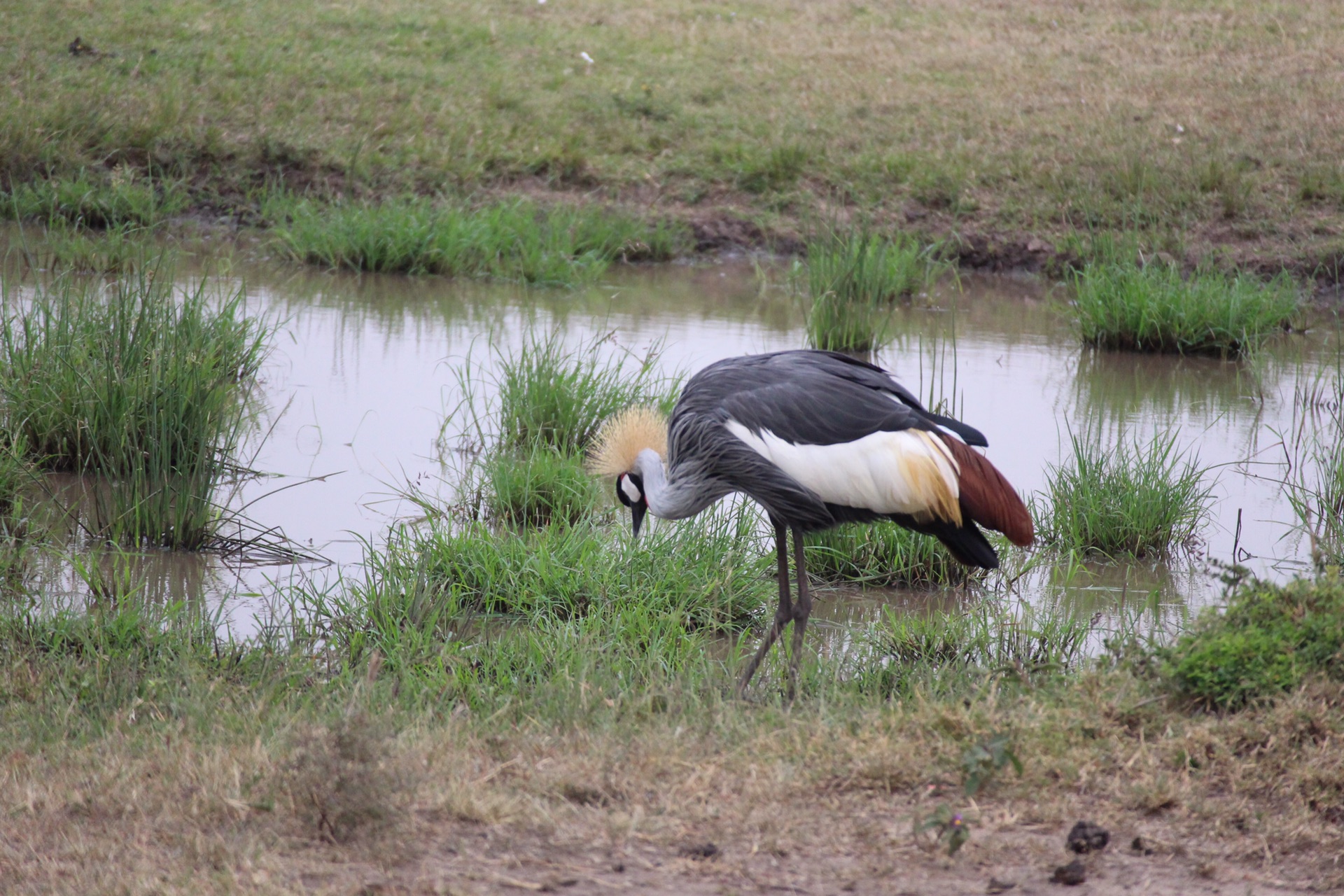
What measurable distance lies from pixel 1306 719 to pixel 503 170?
34.6 ft

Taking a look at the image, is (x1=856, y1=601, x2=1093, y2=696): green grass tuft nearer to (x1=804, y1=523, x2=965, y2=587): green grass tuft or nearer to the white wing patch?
the white wing patch

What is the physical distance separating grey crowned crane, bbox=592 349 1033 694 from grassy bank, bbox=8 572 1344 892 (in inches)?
20.5

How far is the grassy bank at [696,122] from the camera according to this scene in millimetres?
11703

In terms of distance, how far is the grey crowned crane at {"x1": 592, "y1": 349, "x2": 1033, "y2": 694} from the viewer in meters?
4.14

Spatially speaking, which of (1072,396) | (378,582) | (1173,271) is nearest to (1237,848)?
(378,582)

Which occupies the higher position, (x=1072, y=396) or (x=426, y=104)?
(x=426, y=104)

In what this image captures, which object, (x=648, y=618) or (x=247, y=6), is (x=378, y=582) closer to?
(x=648, y=618)

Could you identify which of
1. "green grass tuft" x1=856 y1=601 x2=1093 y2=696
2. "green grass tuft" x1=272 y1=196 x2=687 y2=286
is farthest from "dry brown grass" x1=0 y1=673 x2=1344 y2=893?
"green grass tuft" x1=272 y1=196 x2=687 y2=286

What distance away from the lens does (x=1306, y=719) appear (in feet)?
10.3

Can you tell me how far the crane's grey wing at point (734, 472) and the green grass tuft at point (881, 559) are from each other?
0.90 meters

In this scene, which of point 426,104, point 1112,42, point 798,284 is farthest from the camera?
point 1112,42

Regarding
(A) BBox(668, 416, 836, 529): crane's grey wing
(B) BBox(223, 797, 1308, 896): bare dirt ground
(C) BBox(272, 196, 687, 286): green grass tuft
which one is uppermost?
(C) BBox(272, 196, 687, 286): green grass tuft

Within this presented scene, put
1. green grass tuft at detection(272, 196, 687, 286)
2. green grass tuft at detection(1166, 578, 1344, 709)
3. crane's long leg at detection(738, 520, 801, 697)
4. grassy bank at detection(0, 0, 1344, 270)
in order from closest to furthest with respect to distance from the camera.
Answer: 1. green grass tuft at detection(1166, 578, 1344, 709)
2. crane's long leg at detection(738, 520, 801, 697)
3. green grass tuft at detection(272, 196, 687, 286)
4. grassy bank at detection(0, 0, 1344, 270)

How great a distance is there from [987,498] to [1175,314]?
5043 mm
